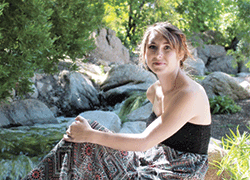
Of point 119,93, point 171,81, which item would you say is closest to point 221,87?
point 119,93

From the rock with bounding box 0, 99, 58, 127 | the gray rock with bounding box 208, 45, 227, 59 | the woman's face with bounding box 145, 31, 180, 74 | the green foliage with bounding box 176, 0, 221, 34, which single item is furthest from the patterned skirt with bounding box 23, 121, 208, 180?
the gray rock with bounding box 208, 45, 227, 59

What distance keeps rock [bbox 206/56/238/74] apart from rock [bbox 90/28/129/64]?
7.10m

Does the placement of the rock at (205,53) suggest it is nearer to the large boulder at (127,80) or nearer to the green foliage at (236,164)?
the large boulder at (127,80)

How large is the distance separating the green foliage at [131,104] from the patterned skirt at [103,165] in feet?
13.9

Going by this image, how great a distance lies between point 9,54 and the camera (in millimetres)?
4039

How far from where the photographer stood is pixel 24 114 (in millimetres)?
5281

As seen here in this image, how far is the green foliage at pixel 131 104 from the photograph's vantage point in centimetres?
671

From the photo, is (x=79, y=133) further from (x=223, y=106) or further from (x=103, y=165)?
(x=223, y=106)

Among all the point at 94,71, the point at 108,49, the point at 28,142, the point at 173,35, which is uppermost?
the point at 173,35

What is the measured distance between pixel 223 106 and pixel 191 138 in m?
5.82

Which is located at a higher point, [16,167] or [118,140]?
[118,140]

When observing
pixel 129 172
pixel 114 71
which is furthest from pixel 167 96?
pixel 114 71

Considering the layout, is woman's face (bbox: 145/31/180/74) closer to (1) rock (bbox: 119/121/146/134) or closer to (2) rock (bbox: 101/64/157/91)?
(1) rock (bbox: 119/121/146/134)

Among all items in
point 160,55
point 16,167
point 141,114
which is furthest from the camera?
point 141,114
